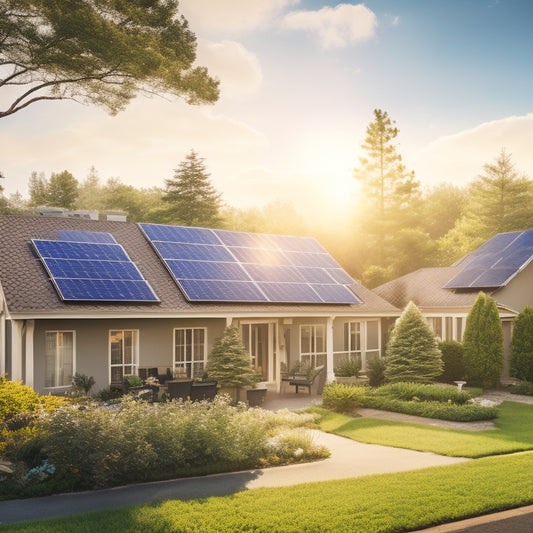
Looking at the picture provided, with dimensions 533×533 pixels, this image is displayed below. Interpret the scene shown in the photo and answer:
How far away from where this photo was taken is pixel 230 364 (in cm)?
1880

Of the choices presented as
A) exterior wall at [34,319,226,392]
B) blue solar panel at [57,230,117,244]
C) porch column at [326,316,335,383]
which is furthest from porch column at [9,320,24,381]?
porch column at [326,316,335,383]

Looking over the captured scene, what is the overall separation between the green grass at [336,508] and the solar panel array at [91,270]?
9.99m

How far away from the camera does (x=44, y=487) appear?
9.73 metres

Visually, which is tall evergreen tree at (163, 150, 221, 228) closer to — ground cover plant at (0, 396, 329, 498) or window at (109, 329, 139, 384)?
window at (109, 329, 139, 384)

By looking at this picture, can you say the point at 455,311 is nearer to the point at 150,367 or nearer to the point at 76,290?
the point at 150,367

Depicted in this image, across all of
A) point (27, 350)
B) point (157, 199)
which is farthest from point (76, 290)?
point (157, 199)

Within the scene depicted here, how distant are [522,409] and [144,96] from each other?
15.2 meters

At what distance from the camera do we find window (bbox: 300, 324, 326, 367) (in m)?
24.0

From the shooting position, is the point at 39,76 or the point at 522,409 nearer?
the point at 522,409

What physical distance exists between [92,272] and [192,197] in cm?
3434

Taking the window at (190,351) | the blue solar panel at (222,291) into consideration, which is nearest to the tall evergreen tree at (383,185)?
the blue solar panel at (222,291)

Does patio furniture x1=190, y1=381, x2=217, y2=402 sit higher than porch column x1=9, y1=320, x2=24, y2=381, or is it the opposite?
porch column x1=9, y1=320, x2=24, y2=381

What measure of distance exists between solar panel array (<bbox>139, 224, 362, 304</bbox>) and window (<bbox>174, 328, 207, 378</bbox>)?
4.67 ft

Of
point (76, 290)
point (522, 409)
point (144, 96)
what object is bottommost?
point (522, 409)
